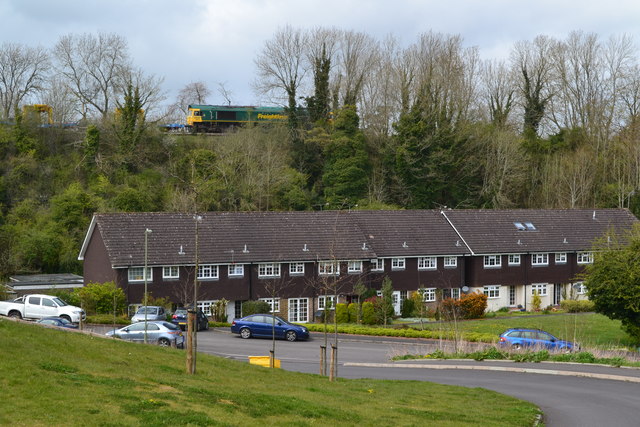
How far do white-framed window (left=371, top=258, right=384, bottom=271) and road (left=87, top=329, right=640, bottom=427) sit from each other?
12.2 meters

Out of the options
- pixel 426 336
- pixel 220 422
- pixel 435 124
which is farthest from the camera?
pixel 435 124

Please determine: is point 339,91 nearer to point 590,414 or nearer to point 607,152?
point 607,152

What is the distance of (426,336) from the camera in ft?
140

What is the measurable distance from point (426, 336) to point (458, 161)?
36.5 metres

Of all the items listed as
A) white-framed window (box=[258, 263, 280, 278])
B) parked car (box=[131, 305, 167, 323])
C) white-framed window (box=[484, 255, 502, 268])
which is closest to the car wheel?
parked car (box=[131, 305, 167, 323])

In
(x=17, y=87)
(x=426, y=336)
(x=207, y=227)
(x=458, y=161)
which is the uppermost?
(x=17, y=87)

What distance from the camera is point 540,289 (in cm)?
6069

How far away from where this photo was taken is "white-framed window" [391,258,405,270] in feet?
184

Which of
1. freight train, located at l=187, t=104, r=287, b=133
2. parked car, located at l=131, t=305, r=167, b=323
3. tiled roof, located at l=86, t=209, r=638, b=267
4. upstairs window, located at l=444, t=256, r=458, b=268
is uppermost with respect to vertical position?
freight train, located at l=187, t=104, r=287, b=133

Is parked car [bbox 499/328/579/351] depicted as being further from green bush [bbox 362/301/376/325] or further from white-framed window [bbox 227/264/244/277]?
white-framed window [bbox 227/264/244/277]

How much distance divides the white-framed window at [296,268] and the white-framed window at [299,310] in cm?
178

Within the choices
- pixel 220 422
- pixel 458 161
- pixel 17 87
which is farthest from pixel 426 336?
pixel 17 87

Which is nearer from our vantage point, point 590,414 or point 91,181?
point 590,414

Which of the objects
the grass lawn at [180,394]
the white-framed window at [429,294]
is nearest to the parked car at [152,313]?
the grass lawn at [180,394]
